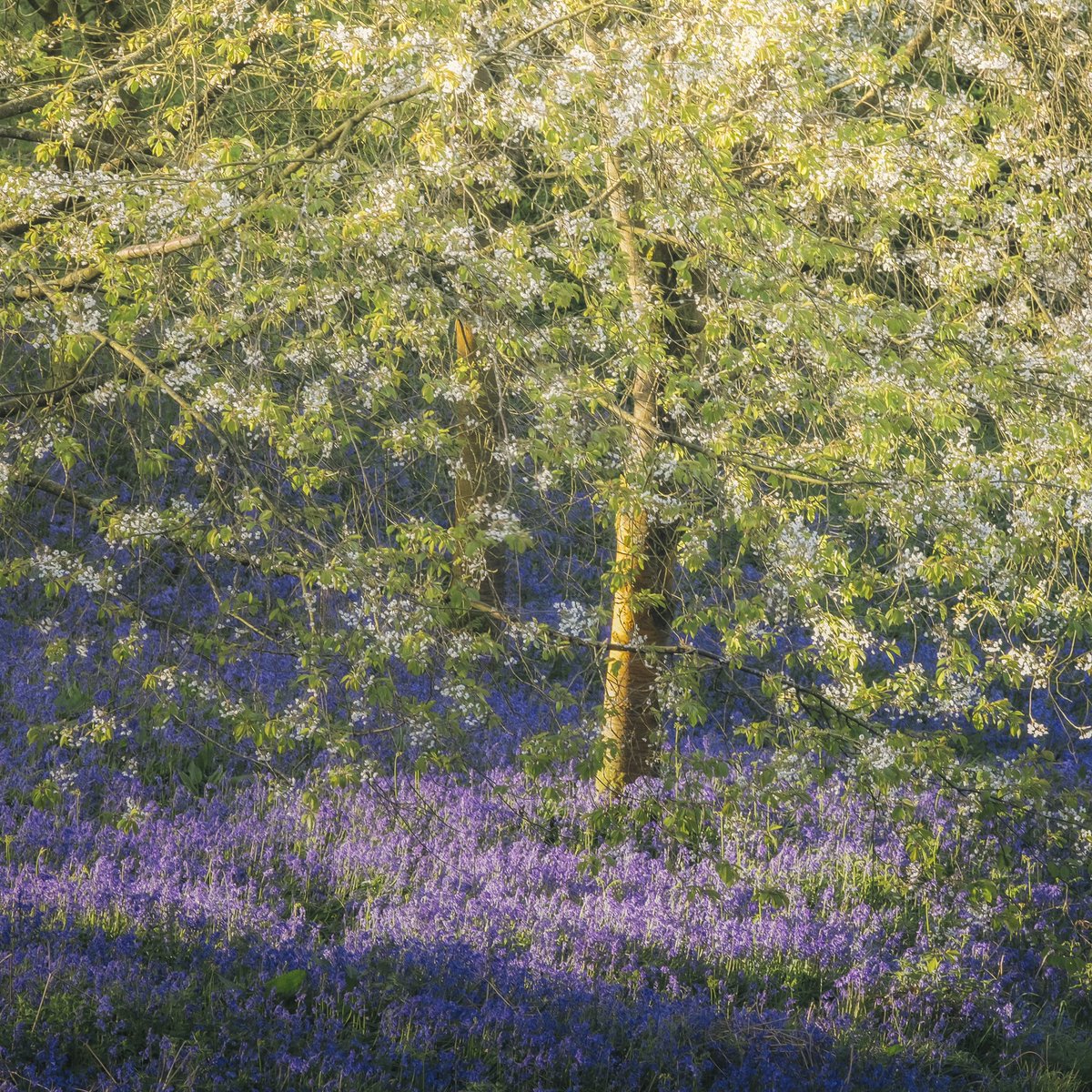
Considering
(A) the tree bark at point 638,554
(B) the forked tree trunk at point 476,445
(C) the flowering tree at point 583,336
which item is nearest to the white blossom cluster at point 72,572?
(C) the flowering tree at point 583,336

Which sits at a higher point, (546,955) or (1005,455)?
(1005,455)

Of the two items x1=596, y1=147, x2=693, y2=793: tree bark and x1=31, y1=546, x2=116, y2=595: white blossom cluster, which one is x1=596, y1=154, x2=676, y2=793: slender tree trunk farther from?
x1=31, y1=546, x2=116, y2=595: white blossom cluster

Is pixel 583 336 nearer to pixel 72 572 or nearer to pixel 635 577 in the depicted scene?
pixel 635 577

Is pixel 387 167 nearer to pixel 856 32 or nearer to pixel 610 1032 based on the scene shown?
pixel 856 32

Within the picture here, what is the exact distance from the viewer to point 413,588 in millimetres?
4844

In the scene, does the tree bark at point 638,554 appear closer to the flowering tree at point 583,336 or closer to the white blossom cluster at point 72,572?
the flowering tree at point 583,336

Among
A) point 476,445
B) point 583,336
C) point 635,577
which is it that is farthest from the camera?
point 476,445

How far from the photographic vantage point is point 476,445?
6953 millimetres

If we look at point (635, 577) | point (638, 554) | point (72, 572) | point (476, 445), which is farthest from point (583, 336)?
point (72, 572)

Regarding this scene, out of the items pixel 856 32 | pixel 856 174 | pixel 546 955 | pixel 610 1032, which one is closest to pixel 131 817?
pixel 546 955

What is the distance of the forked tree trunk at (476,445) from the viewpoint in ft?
16.5

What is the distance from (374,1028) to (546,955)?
824 millimetres

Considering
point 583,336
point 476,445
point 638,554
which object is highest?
point 583,336

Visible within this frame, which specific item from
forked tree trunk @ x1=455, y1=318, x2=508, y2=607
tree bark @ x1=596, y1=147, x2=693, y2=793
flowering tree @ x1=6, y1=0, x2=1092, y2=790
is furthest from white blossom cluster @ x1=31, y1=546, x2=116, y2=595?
tree bark @ x1=596, y1=147, x2=693, y2=793
